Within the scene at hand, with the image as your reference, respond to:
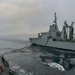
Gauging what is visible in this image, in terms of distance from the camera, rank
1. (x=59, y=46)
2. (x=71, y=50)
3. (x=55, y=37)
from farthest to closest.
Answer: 1. (x=55, y=37)
2. (x=59, y=46)
3. (x=71, y=50)

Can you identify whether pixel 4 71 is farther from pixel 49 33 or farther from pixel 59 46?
pixel 49 33

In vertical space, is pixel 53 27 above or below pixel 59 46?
above

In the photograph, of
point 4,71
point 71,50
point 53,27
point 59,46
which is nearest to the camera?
point 4,71

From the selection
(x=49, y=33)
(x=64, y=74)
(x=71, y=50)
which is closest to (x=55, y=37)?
(x=49, y=33)

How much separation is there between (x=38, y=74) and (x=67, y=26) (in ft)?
122

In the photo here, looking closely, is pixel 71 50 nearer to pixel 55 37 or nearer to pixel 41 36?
pixel 55 37

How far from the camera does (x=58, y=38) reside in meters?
55.8

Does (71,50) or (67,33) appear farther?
(67,33)

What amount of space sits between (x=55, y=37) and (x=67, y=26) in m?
6.10

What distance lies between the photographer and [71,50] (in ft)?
159

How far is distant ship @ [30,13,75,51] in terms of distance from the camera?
50225 mm

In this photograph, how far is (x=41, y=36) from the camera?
63688 millimetres

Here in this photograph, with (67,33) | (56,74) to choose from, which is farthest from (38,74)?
(67,33)

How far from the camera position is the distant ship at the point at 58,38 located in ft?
165
